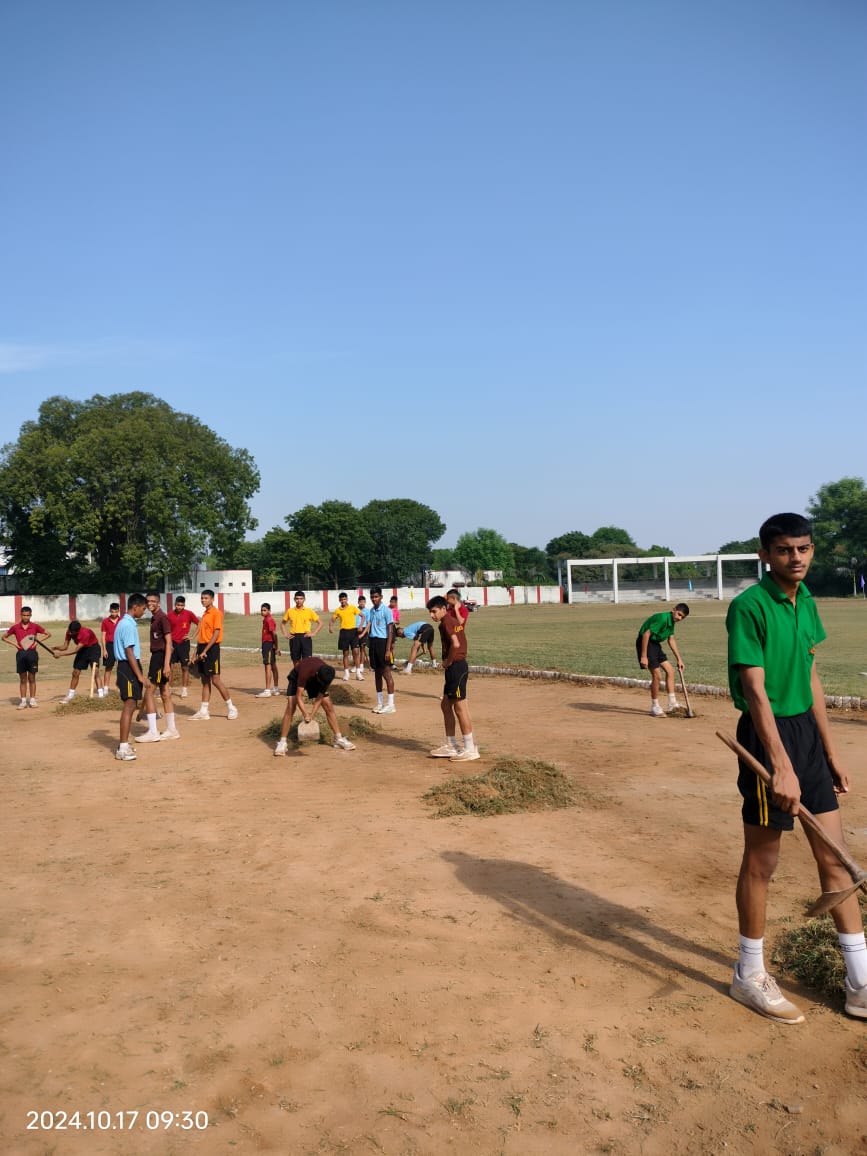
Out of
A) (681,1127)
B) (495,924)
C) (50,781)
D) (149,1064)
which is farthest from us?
(50,781)

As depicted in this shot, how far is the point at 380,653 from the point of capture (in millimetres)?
14812

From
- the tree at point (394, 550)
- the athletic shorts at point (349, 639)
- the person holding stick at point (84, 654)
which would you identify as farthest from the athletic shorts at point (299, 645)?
the tree at point (394, 550)

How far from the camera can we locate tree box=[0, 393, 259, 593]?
194ft

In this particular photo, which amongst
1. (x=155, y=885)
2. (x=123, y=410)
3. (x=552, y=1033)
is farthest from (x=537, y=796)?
(x=123, y=410)

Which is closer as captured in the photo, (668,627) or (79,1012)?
(79,1012)

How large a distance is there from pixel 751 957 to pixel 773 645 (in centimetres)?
155

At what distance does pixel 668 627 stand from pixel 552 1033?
31.3 ft

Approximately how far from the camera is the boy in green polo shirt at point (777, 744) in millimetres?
4430

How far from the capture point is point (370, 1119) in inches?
145

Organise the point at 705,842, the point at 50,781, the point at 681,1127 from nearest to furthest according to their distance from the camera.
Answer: the point at 681,1127
the point at 705,842
the point at 50,781

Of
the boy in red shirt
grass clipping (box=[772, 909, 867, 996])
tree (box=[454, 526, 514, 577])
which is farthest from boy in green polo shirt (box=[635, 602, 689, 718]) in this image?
tree (box=[454, 526, 514, 577])

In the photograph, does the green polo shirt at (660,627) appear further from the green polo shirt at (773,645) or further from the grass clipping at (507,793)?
the green polo shirt at (773,645)

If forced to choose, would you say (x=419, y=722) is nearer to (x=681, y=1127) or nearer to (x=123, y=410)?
(x=681, y=1127)

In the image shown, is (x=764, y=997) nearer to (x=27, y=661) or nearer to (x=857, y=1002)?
(x=857, y=1002)
